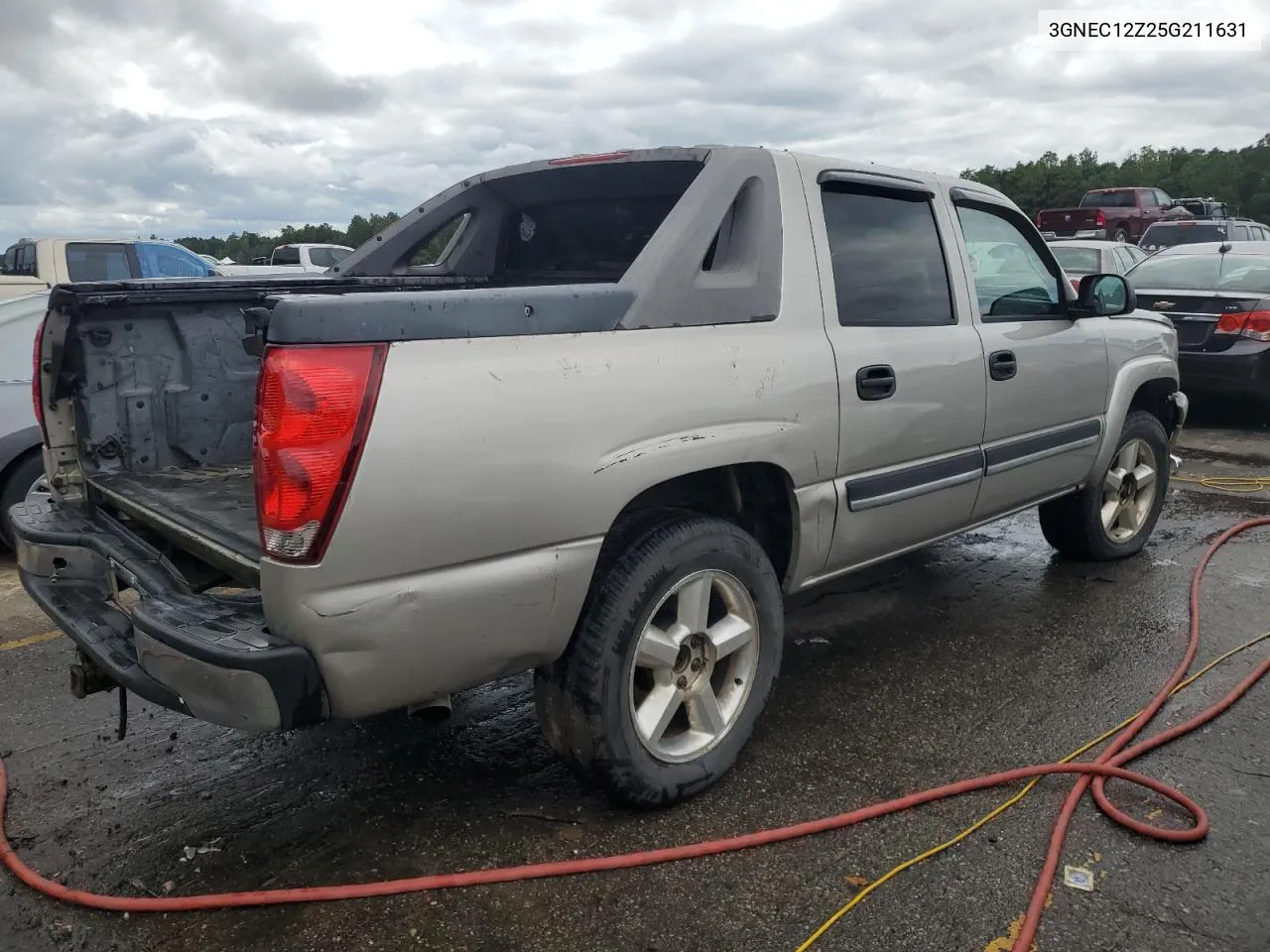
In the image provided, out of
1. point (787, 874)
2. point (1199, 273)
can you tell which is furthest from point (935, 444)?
point (1199, 273)

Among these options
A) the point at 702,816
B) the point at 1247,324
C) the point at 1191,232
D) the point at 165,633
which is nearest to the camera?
the point at 165,633

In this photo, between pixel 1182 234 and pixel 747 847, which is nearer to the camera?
pixel 747 847

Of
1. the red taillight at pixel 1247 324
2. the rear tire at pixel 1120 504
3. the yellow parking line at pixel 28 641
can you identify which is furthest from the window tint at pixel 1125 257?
the yellow parking line at pixel 28 641

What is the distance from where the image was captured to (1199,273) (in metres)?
8.99

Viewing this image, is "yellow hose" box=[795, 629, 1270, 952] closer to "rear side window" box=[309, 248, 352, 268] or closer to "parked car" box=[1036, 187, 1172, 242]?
"rear side window" box=[309, 248, 352, 268]

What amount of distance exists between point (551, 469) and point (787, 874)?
1187 mm

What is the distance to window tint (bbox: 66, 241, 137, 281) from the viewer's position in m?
12.9

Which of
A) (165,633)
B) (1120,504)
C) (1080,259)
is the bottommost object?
(1120,504)

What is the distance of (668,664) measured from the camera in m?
2.76

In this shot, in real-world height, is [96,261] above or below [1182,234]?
below

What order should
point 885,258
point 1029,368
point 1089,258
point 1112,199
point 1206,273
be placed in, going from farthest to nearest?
point 1112,199 < point 1089,258 < point 1206,273 < point 1029,368 < point 885,258

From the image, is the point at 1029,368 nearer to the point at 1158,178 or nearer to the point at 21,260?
the point at 21,260

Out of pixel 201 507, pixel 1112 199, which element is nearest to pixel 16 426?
pixel 201 507

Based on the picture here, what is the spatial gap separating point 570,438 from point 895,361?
1.39 metres
